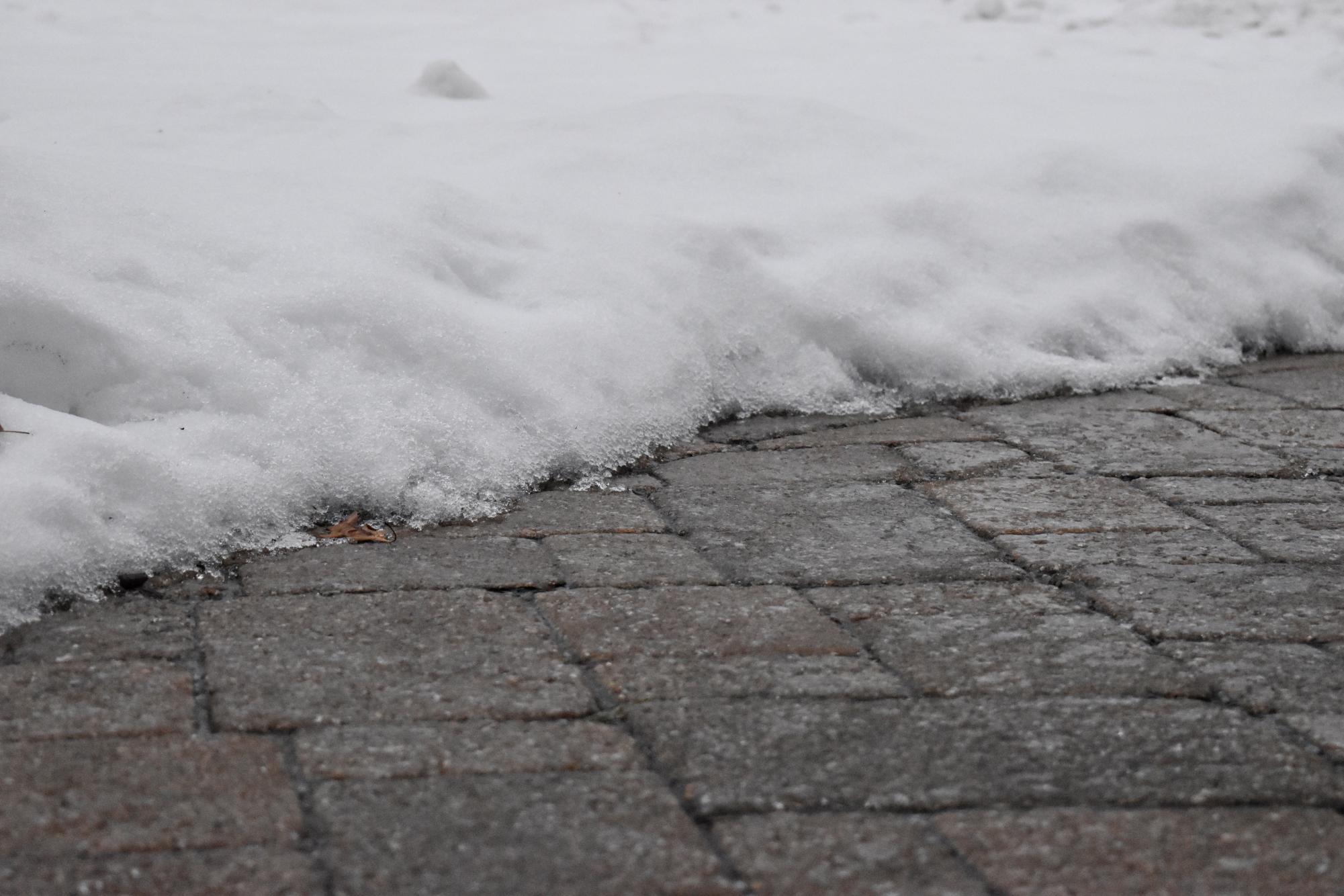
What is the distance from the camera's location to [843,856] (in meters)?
1.21

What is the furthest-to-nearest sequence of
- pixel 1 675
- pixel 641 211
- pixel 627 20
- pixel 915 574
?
pixel 627 20 < pixel 641 211 < pixel 915 574 < pixel 1 675

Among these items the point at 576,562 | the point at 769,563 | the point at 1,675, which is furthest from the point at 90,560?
the point at 769,563

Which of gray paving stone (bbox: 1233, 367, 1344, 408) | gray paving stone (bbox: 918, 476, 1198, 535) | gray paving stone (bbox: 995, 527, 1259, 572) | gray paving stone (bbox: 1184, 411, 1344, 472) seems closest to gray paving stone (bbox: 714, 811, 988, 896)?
gray paving stone (bbox: 995, 527, 1259, 572)

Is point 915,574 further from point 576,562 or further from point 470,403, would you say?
point 470,403

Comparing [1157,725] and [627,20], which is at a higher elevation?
[627,20]

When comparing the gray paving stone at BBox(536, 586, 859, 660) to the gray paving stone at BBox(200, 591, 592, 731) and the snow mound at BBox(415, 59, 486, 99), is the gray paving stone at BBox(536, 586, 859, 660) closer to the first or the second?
the gray paving stone at BBox(200, 591, 592, 731)

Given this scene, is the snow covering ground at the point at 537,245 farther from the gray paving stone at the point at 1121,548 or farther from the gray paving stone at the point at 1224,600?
the gray paving stone at the point at 1224,600

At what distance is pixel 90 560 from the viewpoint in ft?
5.75

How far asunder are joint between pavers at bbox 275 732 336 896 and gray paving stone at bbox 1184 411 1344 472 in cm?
187

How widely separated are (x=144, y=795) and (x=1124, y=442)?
188 centimetres

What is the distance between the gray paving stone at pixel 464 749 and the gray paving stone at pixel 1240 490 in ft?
4.08

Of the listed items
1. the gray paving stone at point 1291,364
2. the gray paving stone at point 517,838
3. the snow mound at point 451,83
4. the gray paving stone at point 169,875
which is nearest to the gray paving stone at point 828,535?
the gray paving stone at point 517,838

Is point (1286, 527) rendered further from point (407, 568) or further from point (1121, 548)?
point (407, 568)

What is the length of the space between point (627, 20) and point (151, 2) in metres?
1.71
